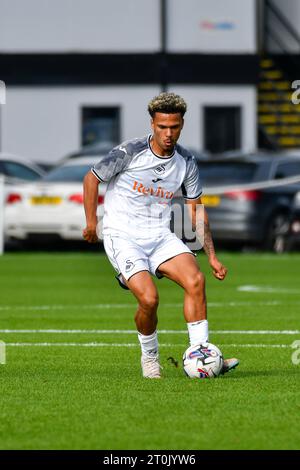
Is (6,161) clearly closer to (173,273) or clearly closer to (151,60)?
(151,60)

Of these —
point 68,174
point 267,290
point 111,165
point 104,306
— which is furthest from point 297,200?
point 111,165

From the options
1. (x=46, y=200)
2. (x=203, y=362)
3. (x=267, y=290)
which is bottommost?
(x=46, y=200)

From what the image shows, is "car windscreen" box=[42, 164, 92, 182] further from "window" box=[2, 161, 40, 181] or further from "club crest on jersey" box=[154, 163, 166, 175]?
"club crest on jersey" box=[154, 163, 166, 175]

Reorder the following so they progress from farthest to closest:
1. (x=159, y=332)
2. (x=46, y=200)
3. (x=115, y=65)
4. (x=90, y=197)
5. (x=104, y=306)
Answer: (x=115, y=65)
(x=46, y=200)
(x=104, y=306)
(x=159, y=332)
(x=90, y=197)

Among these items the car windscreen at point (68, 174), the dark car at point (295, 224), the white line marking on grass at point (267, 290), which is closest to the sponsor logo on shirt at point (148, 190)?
the white line marking on grass at point (267, 290)

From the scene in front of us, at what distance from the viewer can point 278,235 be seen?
2772cm

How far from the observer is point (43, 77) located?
43.2 m

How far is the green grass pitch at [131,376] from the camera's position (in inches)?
313

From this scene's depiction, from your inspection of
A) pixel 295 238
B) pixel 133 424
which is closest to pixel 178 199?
pixel 295 238

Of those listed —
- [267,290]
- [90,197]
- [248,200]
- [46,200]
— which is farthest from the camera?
[46,200]

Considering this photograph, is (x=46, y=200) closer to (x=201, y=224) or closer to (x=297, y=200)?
(x=297, y=200)

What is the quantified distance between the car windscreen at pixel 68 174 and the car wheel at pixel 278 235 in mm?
3334

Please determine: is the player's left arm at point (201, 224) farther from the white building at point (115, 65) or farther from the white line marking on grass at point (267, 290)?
the white building at point (115, 65)

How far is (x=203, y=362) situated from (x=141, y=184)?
1272mm
